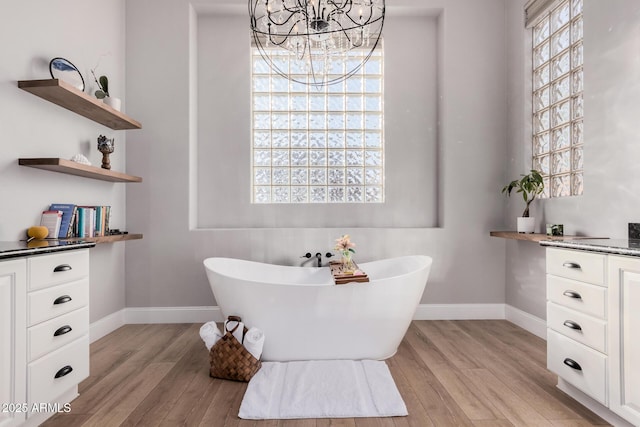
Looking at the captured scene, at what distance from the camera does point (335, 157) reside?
12.6 feet

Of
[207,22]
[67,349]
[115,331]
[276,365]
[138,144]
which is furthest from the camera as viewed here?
[207,22]

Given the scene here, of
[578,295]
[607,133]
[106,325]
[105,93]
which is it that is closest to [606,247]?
[578,295]

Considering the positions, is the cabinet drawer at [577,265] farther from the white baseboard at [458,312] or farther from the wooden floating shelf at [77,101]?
the wooden floating shelf at [77,101]

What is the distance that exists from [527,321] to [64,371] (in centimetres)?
336

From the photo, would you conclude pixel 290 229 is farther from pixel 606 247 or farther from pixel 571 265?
pixel 606 247

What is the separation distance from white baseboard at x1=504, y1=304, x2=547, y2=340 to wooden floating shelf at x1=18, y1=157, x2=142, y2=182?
359cm

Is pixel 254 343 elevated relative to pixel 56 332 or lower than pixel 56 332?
lower

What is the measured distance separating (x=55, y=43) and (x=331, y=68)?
2.33 metres

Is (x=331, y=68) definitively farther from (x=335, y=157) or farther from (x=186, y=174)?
(x=186, y=174)

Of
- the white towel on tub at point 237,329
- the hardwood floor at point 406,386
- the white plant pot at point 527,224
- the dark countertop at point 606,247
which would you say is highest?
the white plant pot at point 527,224

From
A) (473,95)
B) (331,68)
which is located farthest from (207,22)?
(473,95)

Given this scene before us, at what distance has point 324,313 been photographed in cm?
240

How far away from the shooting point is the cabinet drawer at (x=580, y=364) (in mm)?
1711

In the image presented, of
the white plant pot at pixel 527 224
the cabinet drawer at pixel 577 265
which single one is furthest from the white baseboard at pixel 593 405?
the white plant pot at pixel 527 224
